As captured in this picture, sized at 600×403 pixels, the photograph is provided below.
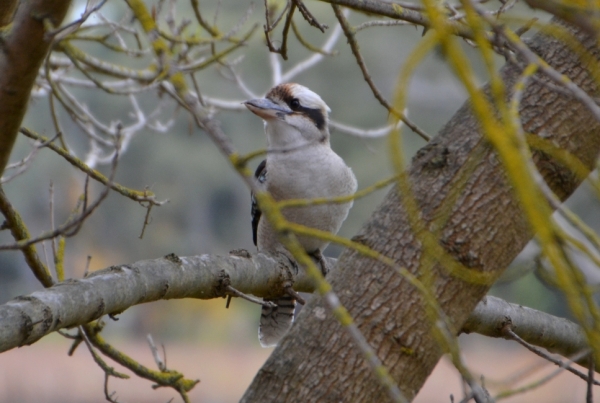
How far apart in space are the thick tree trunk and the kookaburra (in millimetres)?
1876

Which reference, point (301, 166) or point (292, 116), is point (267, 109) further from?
point (301, 166)

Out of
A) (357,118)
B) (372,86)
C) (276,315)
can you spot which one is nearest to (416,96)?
(357,118)

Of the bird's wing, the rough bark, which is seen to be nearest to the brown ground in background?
the bird's wing

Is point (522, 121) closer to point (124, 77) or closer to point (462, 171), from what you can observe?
point (462, 171)

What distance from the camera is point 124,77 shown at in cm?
356

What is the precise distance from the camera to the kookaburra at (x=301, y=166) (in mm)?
3447

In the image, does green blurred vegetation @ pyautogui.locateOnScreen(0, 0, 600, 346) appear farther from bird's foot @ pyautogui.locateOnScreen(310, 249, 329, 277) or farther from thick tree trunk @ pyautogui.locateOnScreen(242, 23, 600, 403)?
thick tree trunk @ pyautogui.locateOnScreen(242, 23, 600, 403)

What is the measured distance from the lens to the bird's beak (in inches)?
133

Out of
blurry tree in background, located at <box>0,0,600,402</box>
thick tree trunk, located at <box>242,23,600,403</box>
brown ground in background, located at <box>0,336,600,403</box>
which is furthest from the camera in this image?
brown ground in background, located at <box>0,336,600,403</box>

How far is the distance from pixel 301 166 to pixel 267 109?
0.31m

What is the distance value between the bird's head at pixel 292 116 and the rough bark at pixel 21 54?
6.77ft

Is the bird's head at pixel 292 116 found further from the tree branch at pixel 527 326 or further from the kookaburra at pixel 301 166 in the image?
the tree branch at pixel 527 326

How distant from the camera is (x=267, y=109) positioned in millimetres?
3424

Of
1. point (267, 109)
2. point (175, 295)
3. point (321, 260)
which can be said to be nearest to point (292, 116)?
point (267, 109)
